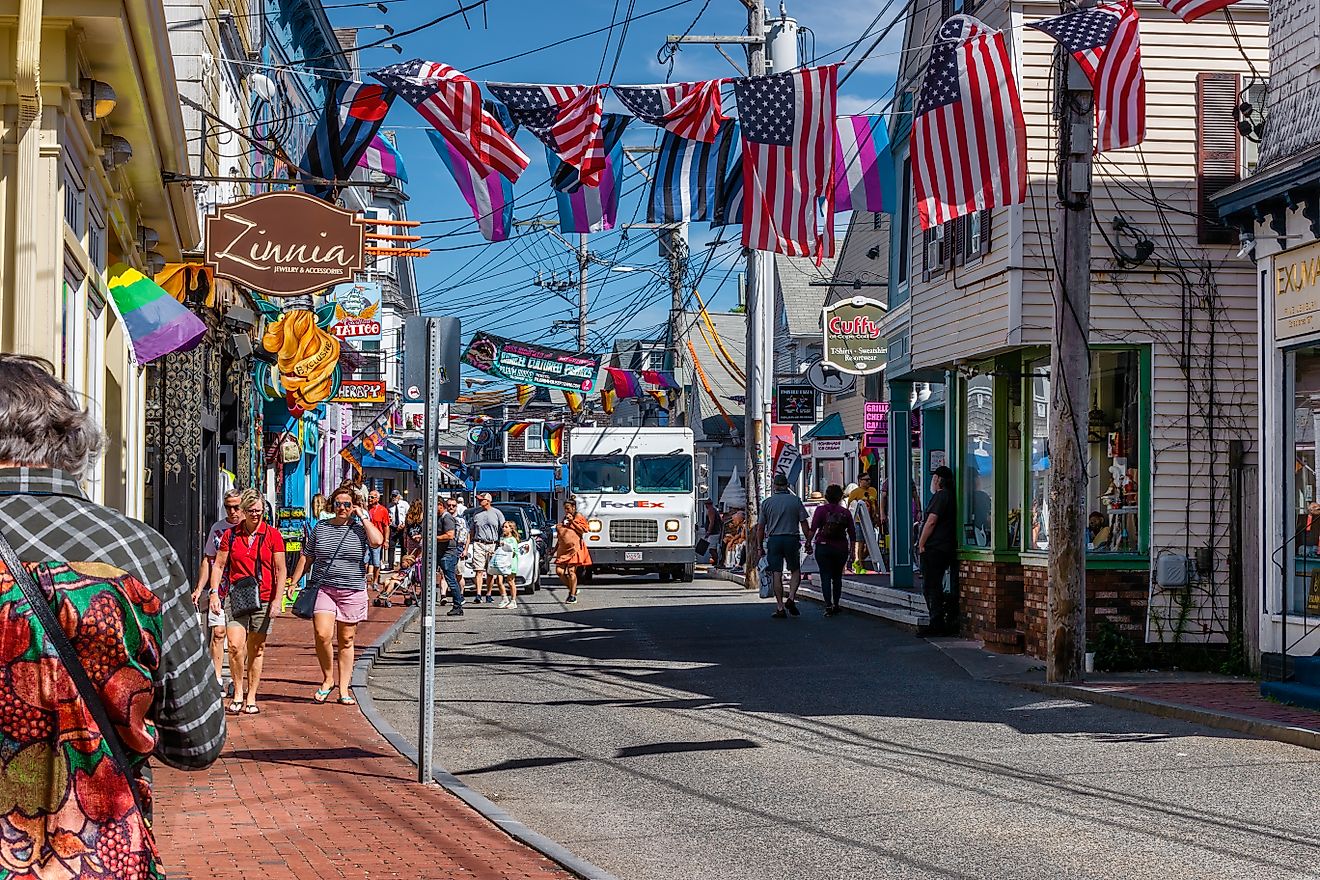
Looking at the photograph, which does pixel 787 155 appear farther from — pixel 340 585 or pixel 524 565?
pixel 524 565

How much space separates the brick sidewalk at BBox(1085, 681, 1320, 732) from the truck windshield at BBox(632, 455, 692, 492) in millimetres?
20771

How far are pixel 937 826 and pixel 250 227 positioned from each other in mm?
9338

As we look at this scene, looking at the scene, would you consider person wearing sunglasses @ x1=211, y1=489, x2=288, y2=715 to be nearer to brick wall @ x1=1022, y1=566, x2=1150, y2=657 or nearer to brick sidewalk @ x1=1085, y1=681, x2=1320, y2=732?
brick sidewalk @ x1=1085, y1=681, x2=1320, y2=732

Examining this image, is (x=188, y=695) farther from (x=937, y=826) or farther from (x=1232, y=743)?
(x=1232, y=743)

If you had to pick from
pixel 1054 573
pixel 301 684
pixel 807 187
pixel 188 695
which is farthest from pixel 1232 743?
pixel 188 695

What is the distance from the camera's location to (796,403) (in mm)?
34469

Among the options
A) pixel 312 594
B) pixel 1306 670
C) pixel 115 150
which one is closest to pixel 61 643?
pixel 115 150

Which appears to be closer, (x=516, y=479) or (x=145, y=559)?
(x=145, y=559)

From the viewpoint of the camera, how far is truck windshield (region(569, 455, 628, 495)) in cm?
3500

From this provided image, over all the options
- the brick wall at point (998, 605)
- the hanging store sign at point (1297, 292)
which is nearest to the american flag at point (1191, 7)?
the hanging store sign at point (1297, 292)

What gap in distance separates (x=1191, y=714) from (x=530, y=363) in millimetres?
32494

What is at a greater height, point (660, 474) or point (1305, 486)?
point (660, 474)

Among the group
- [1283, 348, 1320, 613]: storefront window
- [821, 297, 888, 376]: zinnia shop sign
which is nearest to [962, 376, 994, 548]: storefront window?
[1283, 348, 1320, 613]: storefront window

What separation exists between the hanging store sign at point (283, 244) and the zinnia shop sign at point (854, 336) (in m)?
15.8
